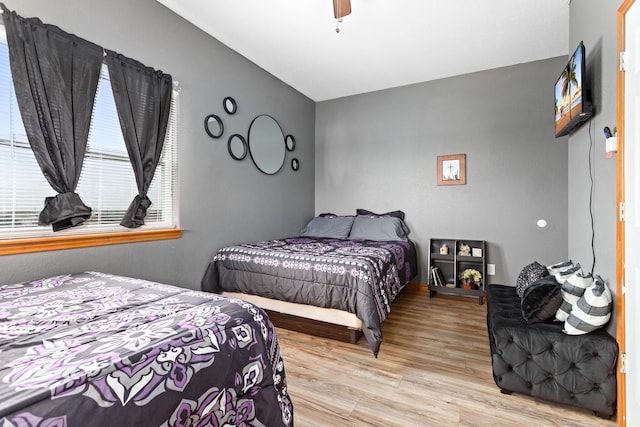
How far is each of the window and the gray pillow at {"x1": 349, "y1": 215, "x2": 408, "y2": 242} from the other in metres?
2.22

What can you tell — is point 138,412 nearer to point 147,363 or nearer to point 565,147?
point 147,363

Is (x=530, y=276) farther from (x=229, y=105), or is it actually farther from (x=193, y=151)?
(x=229, y=105)

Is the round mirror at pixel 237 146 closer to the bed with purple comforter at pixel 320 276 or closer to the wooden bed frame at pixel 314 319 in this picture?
the bed with purple comforter at pixel 320 276

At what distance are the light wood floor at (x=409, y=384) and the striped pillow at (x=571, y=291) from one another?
507 millimetres

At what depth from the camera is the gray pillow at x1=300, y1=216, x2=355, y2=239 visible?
401cm

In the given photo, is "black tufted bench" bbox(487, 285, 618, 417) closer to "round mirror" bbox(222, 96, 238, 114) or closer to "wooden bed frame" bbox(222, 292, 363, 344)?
"wooden bed frame" bbox(222, 292, 363, 344)

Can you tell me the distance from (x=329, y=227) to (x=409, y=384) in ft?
8.13

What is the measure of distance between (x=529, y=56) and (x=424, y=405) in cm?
372

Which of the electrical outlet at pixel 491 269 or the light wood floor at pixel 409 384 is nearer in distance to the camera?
the light wood floor at pixel 409 384

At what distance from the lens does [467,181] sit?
12.3 feet

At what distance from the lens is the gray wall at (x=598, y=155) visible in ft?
5.26

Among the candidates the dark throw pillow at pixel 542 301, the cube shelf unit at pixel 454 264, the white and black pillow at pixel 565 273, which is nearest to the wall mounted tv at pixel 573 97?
the white and black pillow at pixel 565 273

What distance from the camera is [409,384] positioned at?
186 cm

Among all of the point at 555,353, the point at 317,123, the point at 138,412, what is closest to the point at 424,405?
the point at 555,353
